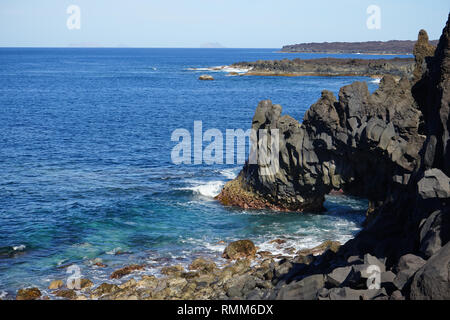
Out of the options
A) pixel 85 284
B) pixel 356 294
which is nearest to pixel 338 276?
pixel 356 294

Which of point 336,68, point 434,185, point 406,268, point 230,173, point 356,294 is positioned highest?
point 336,68

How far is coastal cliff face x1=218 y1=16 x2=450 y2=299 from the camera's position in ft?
51.4

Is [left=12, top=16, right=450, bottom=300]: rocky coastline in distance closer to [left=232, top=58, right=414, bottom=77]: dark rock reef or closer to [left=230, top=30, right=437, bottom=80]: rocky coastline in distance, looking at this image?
[left=230, top=30, right=437, bottom=80]: rocky coastline in distance

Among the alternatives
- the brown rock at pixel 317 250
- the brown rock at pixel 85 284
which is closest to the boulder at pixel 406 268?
the brown rock at pixel 317 250

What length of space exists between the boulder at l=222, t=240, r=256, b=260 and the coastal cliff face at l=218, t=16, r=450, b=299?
5.72 m

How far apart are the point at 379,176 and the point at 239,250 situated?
10.1 meters

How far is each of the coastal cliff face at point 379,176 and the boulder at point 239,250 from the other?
18.8 feet

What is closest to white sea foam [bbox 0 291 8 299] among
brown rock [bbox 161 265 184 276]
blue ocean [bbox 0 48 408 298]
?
blue ocean [bbox 0 48 408 298]

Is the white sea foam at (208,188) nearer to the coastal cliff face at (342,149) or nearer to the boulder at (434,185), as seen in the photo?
the coastal cliff face at (342,149)

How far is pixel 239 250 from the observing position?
2773 centimetres

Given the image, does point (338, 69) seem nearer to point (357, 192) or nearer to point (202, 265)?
point (357, 192)

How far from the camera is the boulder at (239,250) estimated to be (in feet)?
90.2

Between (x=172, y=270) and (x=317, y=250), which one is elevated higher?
(x=317, y=250)
